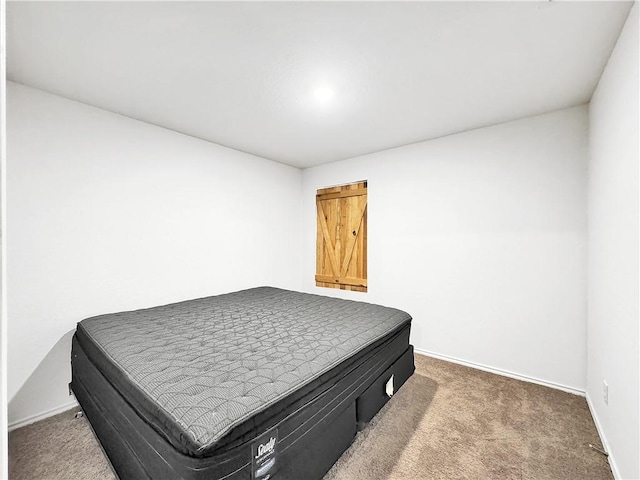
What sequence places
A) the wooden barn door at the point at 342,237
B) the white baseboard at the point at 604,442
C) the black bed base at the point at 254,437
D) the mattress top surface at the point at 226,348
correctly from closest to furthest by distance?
the black bed base at the point at 254,437
the mattress top surface at the point at 226,348
the white baseboard at the point at 604,442
the wooden barn door at the point at 342,237

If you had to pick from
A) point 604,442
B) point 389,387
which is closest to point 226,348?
point 389,387

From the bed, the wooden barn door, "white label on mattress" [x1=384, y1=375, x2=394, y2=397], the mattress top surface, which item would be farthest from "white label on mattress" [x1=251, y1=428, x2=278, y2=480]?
the wooden barn door

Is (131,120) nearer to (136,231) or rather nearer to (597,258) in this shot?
(136,231)

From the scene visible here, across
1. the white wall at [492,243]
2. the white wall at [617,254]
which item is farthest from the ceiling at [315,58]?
the white wall at [492,243]

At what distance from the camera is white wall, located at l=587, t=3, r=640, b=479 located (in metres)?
1.38

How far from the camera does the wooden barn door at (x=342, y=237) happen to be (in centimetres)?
393

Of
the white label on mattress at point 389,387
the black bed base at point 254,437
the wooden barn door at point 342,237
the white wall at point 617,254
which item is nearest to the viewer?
the black bed base at point 254,437

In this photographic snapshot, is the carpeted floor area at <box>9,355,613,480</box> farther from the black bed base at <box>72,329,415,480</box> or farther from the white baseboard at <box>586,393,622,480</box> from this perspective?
the black bed base at <box>72,329,415,480</box>

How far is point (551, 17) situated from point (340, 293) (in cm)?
347

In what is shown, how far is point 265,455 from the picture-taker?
1.11 metres

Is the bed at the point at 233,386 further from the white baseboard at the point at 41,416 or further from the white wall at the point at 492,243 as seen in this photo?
the white wall at the point at 492,243

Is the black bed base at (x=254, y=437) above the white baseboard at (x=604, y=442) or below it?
above

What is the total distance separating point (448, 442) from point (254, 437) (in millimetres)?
1441

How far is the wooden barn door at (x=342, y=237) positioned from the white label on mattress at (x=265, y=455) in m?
2.83
